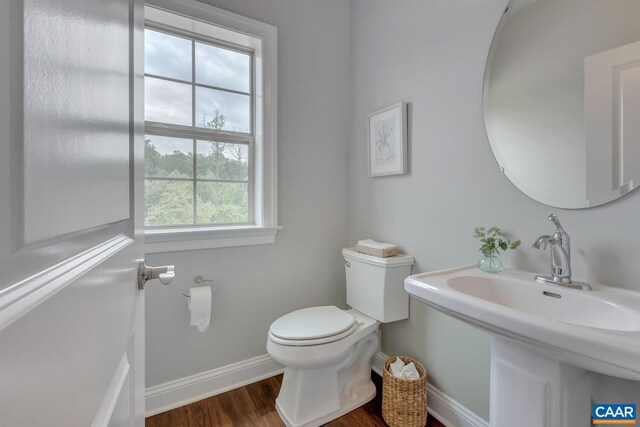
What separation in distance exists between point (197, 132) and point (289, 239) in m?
0.86

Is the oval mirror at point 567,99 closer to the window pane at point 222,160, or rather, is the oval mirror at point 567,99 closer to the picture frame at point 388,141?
the picture frame at point 388,141

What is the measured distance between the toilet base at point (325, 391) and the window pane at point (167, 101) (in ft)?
5.02

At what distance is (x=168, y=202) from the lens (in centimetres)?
162

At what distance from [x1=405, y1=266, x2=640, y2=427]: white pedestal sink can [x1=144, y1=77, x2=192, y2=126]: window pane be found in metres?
1.54

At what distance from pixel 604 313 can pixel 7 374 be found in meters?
1.20

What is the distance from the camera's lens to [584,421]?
Answer: 33.6 inches

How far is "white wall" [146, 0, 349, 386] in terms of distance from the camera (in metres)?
1.56

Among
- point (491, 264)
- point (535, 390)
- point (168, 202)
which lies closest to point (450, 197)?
point (491, 264)

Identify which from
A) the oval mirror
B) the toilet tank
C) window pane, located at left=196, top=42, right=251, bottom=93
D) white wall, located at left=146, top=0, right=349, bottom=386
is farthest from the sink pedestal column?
window pane, located at left=196, top=42, right=251, bottom=93

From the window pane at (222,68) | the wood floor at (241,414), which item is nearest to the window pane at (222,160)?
the window pane at (222,68)

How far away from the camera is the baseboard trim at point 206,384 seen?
1.50 m

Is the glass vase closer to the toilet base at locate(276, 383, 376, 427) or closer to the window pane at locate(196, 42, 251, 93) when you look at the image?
the toilet base at locate(276, 383, 376, 427)

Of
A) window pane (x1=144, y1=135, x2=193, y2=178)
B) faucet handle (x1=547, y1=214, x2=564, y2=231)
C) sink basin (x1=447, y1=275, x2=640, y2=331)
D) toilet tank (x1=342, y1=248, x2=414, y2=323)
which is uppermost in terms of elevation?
window pane (x1=144, y1=135, x2=193, y2=178)

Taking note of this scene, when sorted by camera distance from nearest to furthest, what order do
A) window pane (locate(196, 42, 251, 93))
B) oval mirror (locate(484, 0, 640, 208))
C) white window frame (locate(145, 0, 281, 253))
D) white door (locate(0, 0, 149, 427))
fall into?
white door (locate(0, 0, 149, 427)) → oval mirror (locate(484, 0, 640, 208)) → white window frame (locate(145, 0, 281, 253)) → window pane (locate(196, 42, 251, 93))
